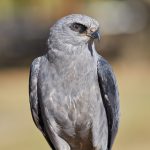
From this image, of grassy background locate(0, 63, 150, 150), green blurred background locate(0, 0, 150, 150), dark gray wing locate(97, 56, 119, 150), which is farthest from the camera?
green blurred background locate(0, 0, 150, 150)

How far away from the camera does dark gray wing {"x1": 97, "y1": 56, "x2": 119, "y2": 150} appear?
7535 millimetres

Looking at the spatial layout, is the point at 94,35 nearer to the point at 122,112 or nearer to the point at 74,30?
the point at 74,30

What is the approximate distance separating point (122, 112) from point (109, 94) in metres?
10.5

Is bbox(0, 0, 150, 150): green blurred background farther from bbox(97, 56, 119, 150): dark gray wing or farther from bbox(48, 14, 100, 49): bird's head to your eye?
bbox(48, 14, 100, 49): bird's head

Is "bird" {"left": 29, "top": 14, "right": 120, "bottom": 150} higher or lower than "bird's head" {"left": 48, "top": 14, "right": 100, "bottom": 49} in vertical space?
lower

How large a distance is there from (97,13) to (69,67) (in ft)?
63.4

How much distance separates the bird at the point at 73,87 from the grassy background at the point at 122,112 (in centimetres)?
657

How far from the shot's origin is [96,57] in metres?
7.55

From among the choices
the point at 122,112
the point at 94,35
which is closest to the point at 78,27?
the point at 94,35

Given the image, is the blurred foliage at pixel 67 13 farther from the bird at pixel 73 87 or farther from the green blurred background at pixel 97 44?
the bird at pixel 73 87

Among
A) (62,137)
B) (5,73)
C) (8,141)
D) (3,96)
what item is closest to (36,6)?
(5,73)

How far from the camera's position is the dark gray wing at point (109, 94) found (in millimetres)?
7535

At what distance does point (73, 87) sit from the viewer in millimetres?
7477

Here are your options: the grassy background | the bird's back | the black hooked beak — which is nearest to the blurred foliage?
the grassy background
